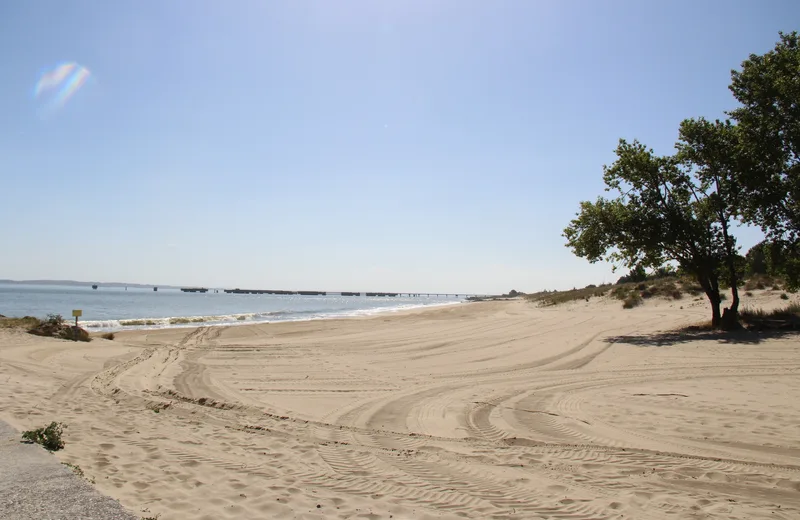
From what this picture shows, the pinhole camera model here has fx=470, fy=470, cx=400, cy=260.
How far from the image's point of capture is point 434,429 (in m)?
7.75

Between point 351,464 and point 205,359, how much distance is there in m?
12.0

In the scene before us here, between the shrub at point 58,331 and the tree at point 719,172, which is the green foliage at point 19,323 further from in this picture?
the tree at point 719,172

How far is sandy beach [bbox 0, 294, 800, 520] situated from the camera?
4738 millimetres

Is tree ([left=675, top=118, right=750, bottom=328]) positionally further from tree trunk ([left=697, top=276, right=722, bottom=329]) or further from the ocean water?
the ocean water

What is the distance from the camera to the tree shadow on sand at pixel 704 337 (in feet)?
54.4

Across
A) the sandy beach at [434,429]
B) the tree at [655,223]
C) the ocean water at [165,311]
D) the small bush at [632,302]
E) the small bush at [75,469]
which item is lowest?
the ocean water at [165,311]

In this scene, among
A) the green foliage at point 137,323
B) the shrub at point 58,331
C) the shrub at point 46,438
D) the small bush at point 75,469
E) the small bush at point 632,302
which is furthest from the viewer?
the green foliage at point 137,323

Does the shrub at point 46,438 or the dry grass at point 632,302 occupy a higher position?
the dry grass at point 632,302

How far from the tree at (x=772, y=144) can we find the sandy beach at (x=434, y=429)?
18.0 ft

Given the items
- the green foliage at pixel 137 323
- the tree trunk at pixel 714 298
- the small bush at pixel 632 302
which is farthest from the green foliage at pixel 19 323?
the small bush at pixel 632 302

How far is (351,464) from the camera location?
5.90 m

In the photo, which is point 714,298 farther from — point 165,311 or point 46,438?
point 165,311

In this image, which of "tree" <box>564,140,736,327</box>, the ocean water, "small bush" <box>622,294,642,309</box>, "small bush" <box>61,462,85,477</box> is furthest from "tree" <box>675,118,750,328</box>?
the ocean water

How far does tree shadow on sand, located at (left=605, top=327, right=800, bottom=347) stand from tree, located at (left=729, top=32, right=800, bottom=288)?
3.17 metres
